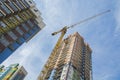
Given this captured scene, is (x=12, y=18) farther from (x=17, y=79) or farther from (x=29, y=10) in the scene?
(x=17, y=79)

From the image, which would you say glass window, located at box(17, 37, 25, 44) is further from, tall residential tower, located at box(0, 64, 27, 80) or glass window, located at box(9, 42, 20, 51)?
tall residential tower, located at box(0, 64, 27, 80)

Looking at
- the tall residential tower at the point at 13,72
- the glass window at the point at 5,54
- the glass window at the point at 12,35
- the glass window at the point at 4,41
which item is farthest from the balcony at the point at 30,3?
the tall residential tower at the point at 13,72

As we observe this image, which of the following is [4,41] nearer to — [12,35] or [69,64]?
[12,35]

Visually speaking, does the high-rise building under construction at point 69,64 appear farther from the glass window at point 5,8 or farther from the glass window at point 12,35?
the glass window at point 5,8

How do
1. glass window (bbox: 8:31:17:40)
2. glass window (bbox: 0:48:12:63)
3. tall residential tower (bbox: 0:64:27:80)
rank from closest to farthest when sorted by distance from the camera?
glass window (bbox: 0:48:12:63) < glass window (bbox: 8:31:17:40) < tall residential tower (bbox: 0:64:27:80)

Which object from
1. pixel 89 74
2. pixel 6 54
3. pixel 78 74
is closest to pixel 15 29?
pixel 6 54

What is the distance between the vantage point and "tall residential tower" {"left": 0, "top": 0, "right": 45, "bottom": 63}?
50.8 metres

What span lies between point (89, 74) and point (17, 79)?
4790 centimetres

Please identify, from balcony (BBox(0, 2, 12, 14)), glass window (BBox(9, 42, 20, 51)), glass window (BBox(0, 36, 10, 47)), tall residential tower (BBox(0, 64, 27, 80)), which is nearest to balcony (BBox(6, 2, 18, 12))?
balcony (BBox(0, 2, 12, 14))

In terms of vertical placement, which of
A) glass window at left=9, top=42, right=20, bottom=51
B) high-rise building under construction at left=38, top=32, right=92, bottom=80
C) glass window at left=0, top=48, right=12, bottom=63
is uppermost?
high-rise building under construction at left=38, top=32, right=92, bottom=80

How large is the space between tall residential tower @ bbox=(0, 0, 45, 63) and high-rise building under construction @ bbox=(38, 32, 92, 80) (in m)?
16.4

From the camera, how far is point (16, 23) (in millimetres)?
56594

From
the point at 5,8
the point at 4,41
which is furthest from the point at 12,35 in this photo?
the point at 5,8

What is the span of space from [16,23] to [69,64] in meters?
28.0
